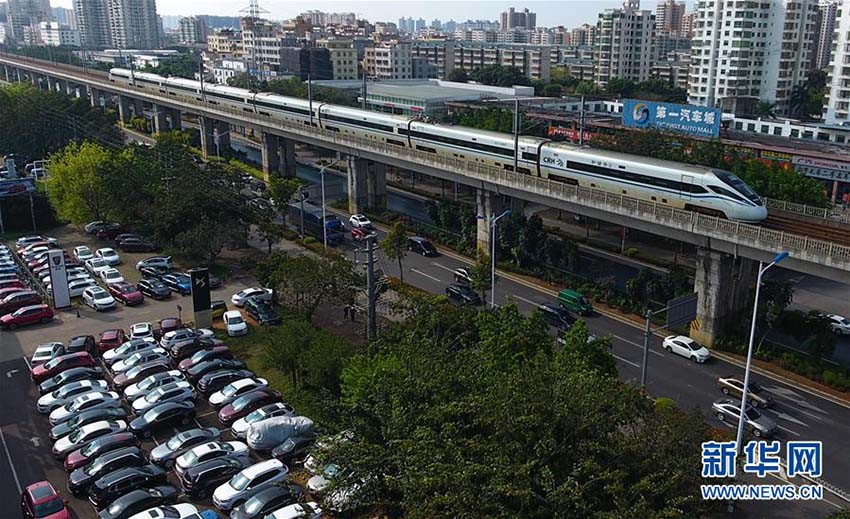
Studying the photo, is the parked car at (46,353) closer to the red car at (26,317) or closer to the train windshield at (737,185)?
the red car at (26,317)

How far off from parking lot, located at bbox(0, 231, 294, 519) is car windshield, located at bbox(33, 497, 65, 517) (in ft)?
2.93

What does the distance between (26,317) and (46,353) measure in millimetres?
6421

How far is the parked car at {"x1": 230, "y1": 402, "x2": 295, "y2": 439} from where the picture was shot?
27.5 meters

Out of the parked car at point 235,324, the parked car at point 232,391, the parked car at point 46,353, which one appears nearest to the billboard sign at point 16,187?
the parked car at point 46,353

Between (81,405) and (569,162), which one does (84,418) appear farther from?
(569,162)

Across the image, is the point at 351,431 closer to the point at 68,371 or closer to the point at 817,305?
the point at 68,371

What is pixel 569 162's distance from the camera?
46.2 meters

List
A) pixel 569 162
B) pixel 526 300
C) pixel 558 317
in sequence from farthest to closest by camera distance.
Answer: pixel 569 162
pixel 526 300
pixel 558 317

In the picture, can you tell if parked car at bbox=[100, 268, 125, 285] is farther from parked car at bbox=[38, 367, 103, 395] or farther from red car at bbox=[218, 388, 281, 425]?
red car at bbox=[218, 388, 281, 425]

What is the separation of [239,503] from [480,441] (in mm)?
9175

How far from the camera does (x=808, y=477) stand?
23375 mm

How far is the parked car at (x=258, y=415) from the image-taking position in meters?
27.5

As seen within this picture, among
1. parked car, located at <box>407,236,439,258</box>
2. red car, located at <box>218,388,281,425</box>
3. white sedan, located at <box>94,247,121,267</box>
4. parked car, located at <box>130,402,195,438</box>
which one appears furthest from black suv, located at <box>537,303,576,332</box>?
white sedan, located at <box>94,247,121,267</box>

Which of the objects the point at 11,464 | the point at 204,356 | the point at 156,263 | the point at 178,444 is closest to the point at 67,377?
the point at 11,464
